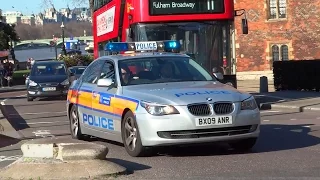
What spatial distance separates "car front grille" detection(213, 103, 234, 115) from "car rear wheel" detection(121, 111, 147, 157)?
118 centimetres

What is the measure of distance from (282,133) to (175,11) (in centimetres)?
720

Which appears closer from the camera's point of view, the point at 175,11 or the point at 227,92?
the point at 227,92

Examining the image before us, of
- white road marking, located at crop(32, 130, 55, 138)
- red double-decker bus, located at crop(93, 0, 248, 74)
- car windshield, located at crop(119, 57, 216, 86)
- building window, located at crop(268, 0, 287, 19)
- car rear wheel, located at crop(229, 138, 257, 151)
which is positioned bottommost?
white road marking, located at crop(32, 130, 55, 138)

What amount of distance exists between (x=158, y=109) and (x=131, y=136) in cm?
81

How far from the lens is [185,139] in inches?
416

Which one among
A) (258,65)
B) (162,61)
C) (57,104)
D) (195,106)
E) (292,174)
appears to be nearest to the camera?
(292,174)

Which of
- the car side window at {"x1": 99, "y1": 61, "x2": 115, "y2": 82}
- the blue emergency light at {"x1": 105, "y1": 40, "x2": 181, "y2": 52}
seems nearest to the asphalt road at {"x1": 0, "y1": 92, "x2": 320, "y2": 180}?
the car side window at {"x1": 99, "y1": 61, "x2": 115, "y2": 82}

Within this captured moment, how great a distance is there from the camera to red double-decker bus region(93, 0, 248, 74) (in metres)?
19.9

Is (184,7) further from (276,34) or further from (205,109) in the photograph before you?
(276,34)

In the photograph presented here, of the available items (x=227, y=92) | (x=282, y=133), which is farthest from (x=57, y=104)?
(x=227, y=92)

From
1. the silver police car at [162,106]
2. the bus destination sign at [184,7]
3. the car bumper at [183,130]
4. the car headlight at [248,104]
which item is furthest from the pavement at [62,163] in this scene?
the bus destination sign at [184,7]

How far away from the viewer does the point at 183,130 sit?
10.5 metres

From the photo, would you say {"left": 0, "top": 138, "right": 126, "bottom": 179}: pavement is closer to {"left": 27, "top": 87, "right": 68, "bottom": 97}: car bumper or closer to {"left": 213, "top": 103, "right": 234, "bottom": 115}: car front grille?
{"left": 213, "top": 103, "right": 234, "bottom": 115}: car front grille

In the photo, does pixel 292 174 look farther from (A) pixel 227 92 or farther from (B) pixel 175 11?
(B) pixel 175 11
